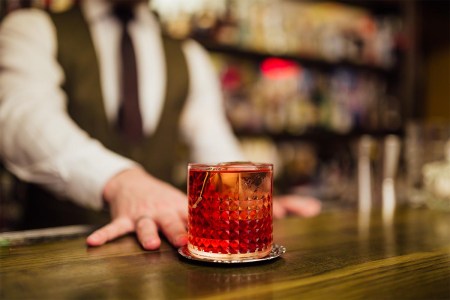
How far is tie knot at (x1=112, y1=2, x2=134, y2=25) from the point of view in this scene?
2.10 meters

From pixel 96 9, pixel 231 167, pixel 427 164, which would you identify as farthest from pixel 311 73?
pixel 231 167

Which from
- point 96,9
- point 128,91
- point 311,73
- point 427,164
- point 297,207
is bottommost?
point 297,207

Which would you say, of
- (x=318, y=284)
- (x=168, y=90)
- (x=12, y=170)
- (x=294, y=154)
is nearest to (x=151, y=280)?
(x=318, y=284)

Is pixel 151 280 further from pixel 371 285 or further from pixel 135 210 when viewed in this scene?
pixel 135 210

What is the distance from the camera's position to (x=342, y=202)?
6.24ft

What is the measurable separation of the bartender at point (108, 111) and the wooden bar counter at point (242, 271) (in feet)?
0.56

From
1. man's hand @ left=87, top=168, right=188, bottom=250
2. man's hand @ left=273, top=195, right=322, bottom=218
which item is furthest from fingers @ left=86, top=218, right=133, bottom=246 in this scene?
man's hand @ left=273, top=195, right=322, bottom=218

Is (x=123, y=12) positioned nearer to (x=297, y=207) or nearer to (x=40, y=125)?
(x=40, y=125)

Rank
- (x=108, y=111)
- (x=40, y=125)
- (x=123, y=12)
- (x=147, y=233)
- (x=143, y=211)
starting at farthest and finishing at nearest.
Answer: (x=123, y=12) → (x=108, y=111) → (x=40, y=125) → (x=143, y=211) → (x=147, y=233)

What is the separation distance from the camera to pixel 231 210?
71cm

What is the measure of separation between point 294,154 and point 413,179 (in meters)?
1.63

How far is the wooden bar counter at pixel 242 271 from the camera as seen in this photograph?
1.90 feet

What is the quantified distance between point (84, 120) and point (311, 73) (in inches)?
72.5

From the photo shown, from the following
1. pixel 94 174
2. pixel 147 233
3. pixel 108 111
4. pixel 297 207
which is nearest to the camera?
pixel 147 233
